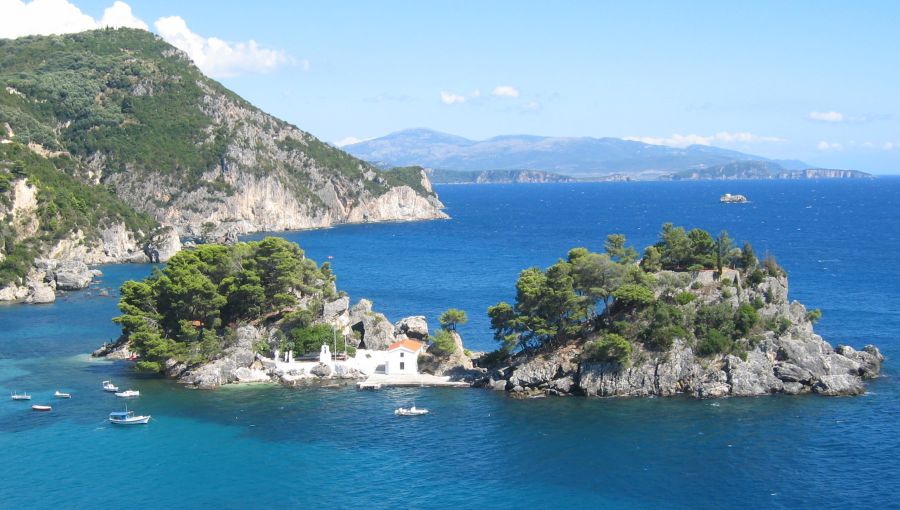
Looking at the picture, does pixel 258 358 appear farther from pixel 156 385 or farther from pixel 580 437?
pixel 580 437

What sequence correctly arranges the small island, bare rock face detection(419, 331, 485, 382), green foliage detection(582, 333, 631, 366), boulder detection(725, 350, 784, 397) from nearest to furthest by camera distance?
1. boulder detection(725, 350, 784, 397)
2. green foliage detection(582, 333, 631, 366)
3. the small island
4. bare rock face detection(419, 331, 485, 382)

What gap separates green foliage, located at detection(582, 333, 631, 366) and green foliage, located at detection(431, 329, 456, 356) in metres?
11.8

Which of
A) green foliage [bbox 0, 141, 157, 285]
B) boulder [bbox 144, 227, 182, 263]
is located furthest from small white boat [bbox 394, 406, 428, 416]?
boulder [bbox 144, 227, 182, 263]

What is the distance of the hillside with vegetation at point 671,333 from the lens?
6209cm

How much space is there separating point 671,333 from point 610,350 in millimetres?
4926

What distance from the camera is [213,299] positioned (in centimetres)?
7375

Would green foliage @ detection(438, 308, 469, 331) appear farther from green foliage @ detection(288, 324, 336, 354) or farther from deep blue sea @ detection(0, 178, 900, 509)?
green foliage @ detection(288, 324, 336, 354)

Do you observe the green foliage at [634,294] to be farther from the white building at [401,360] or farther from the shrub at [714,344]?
the white building at [401,360]

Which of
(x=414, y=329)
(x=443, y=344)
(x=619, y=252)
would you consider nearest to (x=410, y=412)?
(x=443, y=344)

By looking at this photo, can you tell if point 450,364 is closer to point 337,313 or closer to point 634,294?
point 337,313

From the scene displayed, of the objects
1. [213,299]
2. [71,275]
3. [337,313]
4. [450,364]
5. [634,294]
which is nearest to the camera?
[634,294]

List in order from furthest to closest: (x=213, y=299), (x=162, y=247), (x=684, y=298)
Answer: (x=162, y=247), (x=213, y=299), (x=684, y=298)

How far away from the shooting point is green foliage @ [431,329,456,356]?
2719 inches

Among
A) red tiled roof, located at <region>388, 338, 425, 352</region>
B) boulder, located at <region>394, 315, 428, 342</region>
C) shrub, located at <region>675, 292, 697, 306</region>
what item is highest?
shrub, located at <region>675, 292, 697, 306</region>
